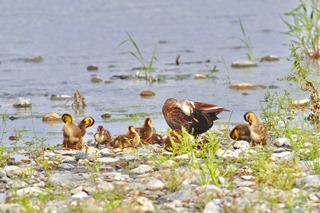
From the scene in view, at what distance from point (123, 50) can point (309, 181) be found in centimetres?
1122

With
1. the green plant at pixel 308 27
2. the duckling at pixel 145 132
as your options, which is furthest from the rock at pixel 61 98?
the green plant at pixel 308 27

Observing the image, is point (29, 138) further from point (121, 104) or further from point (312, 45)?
point (312, 45)

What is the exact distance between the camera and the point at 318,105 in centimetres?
948

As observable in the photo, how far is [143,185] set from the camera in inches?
280

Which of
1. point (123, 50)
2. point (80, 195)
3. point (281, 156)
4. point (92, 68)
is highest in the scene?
point (123, 50)

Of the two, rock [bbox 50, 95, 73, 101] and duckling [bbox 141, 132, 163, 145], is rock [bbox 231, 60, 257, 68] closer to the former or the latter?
rock [bbox 50, 95, 73, 101]

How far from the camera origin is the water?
12.2 m

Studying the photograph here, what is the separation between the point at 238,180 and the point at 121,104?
5257 mm

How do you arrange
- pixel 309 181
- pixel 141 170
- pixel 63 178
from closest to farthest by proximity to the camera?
1. pixel 309 181
2. pixel 63 178
3. pixel 141 170

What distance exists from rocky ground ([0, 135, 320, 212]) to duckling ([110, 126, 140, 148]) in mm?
214

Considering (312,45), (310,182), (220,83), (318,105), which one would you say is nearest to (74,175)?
(310,182)

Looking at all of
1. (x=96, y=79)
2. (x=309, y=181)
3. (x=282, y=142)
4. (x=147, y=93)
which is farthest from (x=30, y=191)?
(x=96, y=79)

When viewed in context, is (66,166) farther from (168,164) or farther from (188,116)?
(188,116)

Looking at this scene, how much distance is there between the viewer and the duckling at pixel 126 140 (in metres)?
9.01
